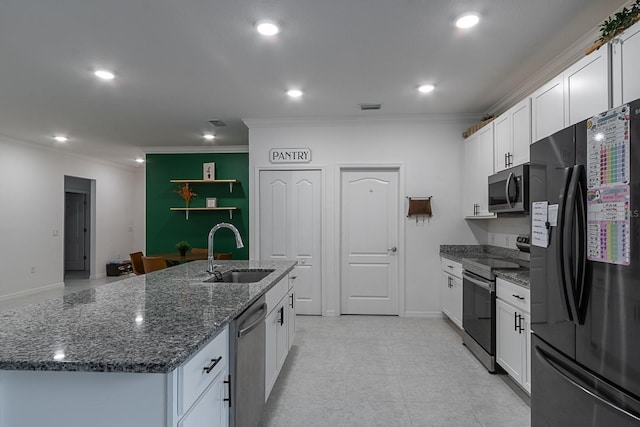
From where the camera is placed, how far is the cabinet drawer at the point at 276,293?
92.8 inches

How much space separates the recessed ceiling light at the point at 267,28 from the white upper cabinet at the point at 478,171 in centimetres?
243

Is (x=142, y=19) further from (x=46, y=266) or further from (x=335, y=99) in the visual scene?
(x=46, y=266)

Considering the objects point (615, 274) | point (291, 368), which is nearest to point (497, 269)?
point (615, 274)

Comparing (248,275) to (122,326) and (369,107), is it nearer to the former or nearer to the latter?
(122,326)

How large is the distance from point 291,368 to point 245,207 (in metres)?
3.79

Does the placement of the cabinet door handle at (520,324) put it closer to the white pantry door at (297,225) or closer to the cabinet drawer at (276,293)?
the cabinet drawer at (276,293)

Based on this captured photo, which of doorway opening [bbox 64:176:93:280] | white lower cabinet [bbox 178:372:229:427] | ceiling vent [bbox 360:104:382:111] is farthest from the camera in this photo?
doorway opening [bbox 64:176:93:280]

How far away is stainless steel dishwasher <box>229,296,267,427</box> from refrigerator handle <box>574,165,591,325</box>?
1.50m

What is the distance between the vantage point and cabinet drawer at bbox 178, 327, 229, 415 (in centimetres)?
115

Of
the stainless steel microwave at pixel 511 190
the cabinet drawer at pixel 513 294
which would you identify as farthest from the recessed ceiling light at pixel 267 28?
the cabinet drawer at pixel 513 294

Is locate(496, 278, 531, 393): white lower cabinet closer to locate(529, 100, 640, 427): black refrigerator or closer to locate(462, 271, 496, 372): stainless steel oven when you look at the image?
locate(462, 271, 496, 372): stainless steel oven

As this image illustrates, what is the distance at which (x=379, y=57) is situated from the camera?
3.05 metres

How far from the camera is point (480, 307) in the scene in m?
3.25

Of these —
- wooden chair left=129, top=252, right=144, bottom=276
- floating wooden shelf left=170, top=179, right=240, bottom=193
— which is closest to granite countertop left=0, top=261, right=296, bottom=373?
wooden chair left=129, top=252, right=144, bottom=276
